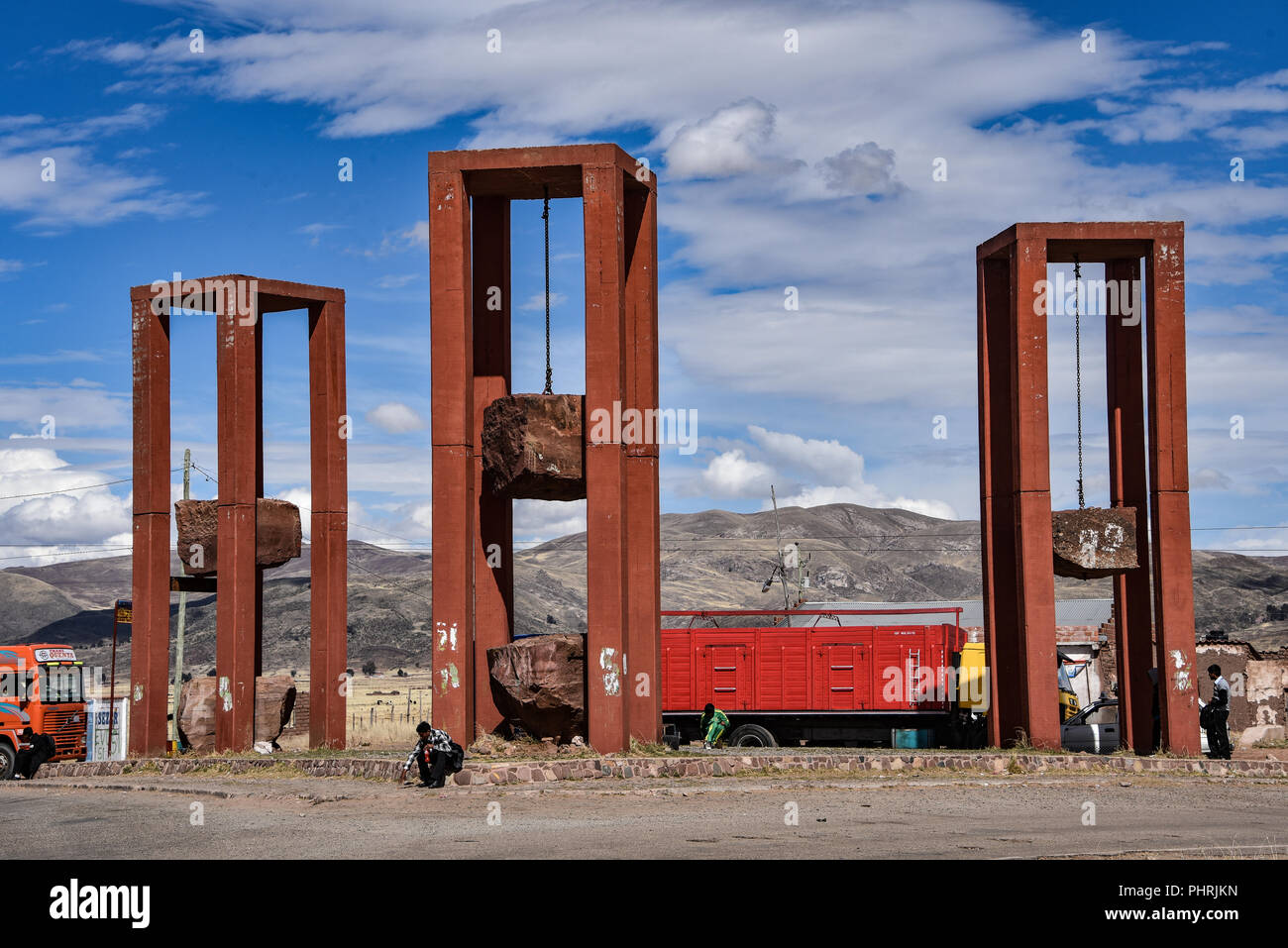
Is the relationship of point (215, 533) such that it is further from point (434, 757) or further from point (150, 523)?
point (434, 757)

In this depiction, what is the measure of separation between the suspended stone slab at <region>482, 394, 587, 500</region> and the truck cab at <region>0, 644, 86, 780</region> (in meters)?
11.7

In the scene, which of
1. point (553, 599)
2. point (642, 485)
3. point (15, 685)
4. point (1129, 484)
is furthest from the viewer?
point (553, 599)

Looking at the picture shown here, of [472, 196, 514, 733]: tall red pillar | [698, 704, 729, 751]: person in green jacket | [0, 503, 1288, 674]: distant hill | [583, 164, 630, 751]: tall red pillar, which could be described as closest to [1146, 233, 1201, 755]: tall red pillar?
[698, 704, 729, 751]: person in green jacket

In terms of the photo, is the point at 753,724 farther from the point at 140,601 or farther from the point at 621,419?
the point at 140,601

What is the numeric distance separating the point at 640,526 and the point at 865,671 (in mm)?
8923

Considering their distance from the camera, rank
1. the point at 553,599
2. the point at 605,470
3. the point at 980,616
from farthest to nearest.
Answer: the point at 553,599, the point at 980,616, the point at 605,470

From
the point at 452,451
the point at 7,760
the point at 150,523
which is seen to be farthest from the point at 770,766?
the point at 7,760

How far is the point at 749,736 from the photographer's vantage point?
31578mm

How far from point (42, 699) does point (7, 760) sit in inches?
55.4

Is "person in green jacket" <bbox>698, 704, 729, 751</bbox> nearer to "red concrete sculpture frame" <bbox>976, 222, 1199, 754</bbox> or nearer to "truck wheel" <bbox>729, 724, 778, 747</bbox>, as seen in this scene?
"truck wheel" <bbox>729, 724, 778, 747</bbox>

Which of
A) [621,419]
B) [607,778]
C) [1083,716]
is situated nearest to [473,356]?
[621,419]

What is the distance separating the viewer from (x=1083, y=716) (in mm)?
28109

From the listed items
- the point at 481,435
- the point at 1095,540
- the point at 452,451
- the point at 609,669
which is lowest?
the point at 609,669

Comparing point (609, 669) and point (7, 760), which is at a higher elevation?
point (609, 669)
